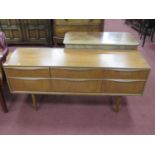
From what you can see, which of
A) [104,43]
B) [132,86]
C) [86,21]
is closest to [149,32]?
[86,21]

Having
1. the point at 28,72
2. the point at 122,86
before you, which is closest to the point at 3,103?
the point at 28,72

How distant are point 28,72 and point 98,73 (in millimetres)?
720

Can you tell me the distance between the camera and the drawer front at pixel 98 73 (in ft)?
4.95

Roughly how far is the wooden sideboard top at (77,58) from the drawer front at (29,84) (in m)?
0.18

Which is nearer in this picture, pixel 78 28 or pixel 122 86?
pixel 122 86

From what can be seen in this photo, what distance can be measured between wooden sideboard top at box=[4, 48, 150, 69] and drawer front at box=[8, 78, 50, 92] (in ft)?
0.58

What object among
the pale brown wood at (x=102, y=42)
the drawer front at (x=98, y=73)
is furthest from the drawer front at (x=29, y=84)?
the pale brown wood at (x=102, y=42)

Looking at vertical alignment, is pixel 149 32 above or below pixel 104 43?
below

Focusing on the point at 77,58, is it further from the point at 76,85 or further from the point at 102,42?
the point at 102,42

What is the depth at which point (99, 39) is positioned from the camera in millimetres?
2018

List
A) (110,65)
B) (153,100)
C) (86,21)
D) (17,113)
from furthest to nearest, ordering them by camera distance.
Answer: (86,21), (153,100), (17,113), (110,65)

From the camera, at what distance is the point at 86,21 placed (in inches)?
118
